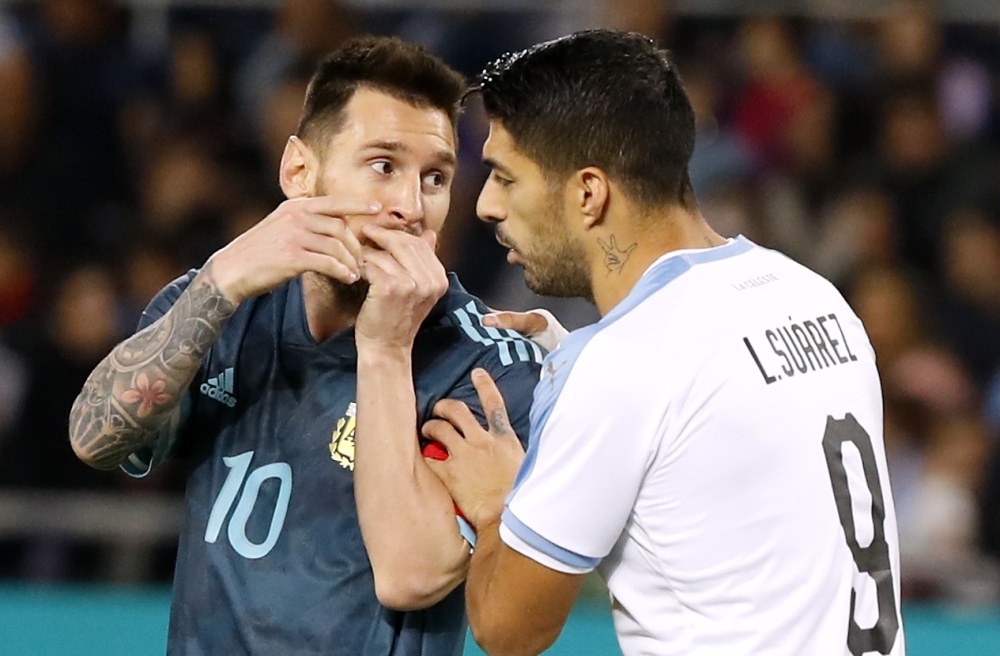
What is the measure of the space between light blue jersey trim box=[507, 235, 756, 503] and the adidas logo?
2.15 feet

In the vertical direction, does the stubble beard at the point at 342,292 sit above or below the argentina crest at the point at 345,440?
above

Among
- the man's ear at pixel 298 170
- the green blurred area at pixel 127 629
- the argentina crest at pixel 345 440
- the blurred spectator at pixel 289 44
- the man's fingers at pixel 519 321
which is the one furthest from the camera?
the blurred spectator at pixel 289 44

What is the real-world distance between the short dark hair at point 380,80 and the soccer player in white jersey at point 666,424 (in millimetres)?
315

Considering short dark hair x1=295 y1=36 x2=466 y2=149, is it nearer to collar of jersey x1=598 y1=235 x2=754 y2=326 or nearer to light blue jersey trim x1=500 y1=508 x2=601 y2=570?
collar of jersey x1=598 y1=235 x2=754 y2=326

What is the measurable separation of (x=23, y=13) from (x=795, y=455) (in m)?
5.12

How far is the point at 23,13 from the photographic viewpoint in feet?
21.3

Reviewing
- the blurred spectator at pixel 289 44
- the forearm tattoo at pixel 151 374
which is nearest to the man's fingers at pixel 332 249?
the forearm tattoo at pixel 151 374

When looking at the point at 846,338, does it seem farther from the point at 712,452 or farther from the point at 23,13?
the point at 23,13

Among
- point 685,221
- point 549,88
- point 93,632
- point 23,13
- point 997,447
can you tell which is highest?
point 23,13

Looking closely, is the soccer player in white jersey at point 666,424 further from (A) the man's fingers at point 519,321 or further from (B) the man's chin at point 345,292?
(B) the man's chin at point 345,292

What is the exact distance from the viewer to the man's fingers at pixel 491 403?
265 cm

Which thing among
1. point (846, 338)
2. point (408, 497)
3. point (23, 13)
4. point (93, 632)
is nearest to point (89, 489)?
point (93, 632)

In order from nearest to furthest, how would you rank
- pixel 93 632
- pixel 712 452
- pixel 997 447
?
pixel 712 452 < pixel 93 632 < pixel 997 447

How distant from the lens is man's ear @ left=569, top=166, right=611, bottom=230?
8.09ft
